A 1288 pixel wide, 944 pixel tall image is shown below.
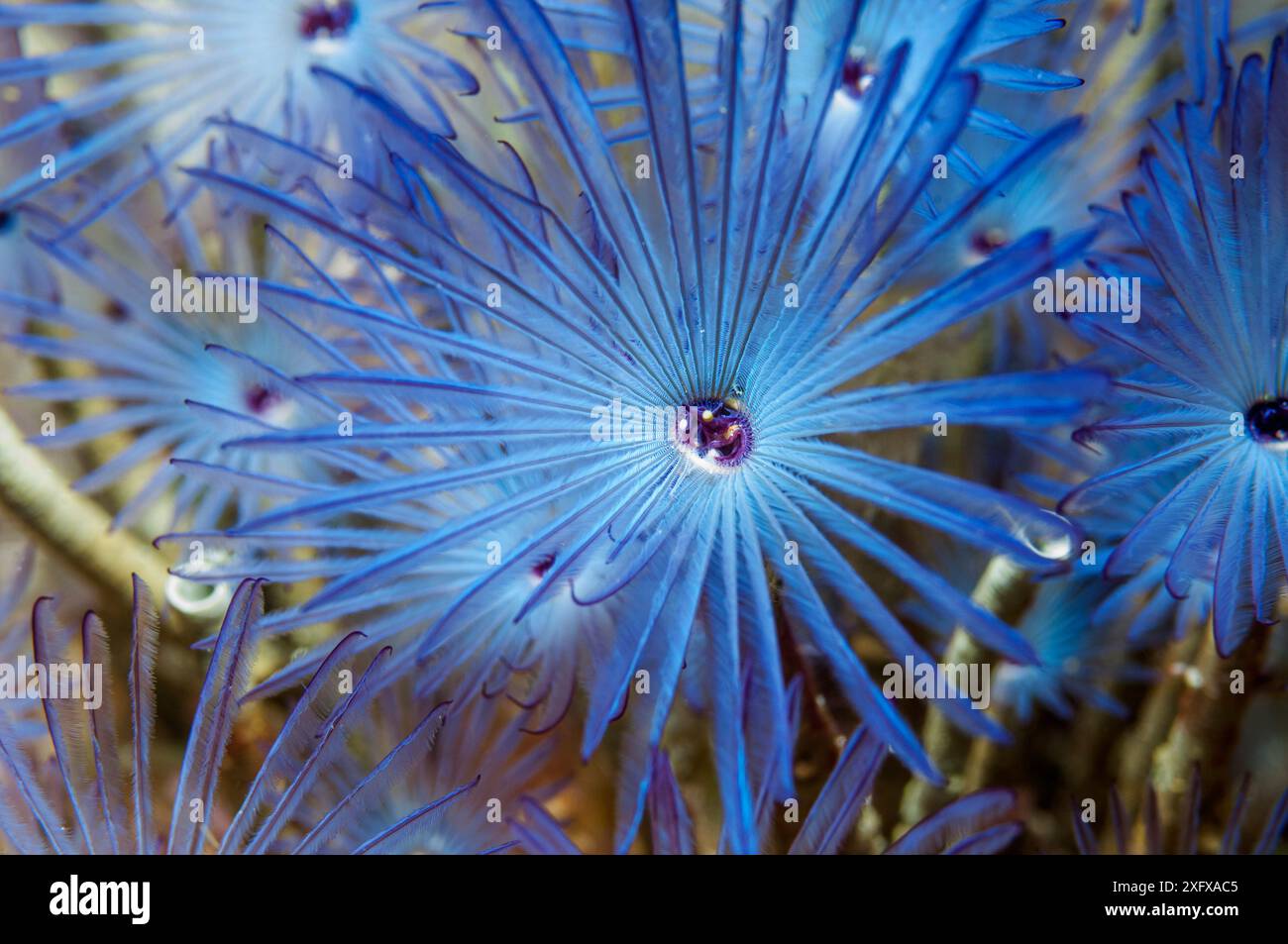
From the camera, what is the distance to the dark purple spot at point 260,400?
0.65 meters

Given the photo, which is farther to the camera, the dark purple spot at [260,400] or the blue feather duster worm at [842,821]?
the dark purple spot at [260,400]

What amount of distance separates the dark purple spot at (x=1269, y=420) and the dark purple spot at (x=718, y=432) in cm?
27

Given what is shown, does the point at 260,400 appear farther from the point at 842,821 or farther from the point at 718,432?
the point at 842,821

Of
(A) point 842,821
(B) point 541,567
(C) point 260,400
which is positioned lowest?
(A) point 842,821

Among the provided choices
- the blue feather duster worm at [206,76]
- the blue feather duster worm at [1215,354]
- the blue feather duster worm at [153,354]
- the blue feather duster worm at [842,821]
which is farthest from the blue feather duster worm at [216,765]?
the blue feather duster worm at [1215,354]

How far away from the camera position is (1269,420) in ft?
1.54

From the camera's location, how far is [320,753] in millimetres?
494

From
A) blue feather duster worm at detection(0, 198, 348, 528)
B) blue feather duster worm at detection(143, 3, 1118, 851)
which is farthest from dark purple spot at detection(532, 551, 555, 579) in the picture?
blue feather duster worm at detection(0, 198, 348, 528)

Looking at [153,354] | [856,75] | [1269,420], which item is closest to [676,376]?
[856,75]

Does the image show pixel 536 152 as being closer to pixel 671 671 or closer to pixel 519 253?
pixel 519 253

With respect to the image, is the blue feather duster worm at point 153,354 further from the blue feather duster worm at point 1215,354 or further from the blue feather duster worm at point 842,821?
the blue feather duster worm at point 1215,354

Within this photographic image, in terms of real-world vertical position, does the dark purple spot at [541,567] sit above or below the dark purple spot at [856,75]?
below

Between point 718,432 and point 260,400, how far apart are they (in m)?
0.39

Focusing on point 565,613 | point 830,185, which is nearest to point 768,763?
point 565,613
